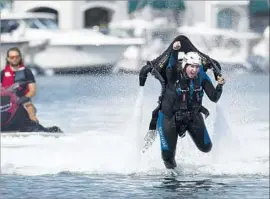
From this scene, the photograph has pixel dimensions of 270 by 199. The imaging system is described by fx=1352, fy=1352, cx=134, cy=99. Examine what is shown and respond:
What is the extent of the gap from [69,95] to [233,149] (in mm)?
20105

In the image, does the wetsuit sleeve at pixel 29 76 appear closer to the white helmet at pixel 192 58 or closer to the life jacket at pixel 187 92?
the life jacket at pixel 187 92

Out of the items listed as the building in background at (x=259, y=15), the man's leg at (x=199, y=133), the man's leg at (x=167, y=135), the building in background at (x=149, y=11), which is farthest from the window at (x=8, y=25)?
the man's leg at (x=167, y=135)

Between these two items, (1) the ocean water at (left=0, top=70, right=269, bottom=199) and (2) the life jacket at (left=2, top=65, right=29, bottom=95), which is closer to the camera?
(1) the ocean water at (left=0, top=70, right=269, bottom=199)

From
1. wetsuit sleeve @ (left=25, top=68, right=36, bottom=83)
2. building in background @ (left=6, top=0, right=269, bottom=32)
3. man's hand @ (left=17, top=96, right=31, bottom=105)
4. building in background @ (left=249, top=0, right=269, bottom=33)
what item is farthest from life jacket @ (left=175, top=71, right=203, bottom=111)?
building in background @ (left=249, top=0, right=269, bottom=33)

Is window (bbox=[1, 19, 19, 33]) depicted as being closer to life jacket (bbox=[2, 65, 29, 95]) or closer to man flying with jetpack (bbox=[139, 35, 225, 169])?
life jacket (bbox=[2, 65, 29, 95])

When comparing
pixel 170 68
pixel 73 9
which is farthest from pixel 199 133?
Result: pixel 73 9

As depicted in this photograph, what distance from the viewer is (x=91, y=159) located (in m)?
20.5

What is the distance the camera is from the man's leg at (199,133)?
57.5 feet

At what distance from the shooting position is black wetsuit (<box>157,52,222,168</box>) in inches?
677

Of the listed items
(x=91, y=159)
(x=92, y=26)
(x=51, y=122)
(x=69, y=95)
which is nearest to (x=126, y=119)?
(x=51, y=122)

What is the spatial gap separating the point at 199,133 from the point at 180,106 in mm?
558

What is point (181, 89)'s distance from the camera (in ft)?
56.3

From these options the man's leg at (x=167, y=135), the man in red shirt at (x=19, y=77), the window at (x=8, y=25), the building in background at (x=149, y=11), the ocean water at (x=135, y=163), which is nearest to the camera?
the ocean water at (x=135, y=163)

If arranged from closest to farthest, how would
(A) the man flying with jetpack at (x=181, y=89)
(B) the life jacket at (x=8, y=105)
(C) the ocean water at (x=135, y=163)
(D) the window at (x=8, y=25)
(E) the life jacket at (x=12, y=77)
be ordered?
1. (C) the ocean water at (x=135, y=163)
2. (A) the man flying with jetpack at (x=181, y=89)
3. (E) the life jacket at (x=12, y=77)
4. (B) the life jacket at (x=8, y=105)
5. (D) the window at (x=8, y=25)
